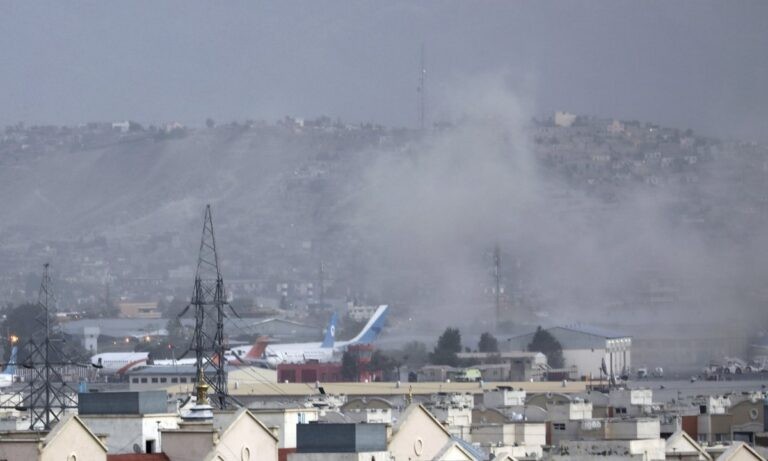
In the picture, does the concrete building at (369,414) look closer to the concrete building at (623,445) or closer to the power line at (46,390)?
the concrete building at (623,445)

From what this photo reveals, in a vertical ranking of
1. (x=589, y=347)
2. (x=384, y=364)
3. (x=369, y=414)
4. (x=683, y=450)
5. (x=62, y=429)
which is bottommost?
(x=683, y=450)

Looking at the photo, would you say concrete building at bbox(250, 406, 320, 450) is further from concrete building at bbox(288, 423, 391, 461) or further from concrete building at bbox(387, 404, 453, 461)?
concrete building at bbox(288, 423, 391, 461)

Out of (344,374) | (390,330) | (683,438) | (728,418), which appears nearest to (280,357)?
(344,374)

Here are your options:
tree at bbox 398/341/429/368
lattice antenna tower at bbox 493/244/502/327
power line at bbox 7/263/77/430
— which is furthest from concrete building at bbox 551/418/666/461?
lattice antenna tower at bbox 493/244/502/327

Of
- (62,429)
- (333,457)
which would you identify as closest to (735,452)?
(333,457)

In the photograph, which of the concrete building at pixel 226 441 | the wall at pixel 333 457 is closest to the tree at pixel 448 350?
the concrete building at pixel 226 441

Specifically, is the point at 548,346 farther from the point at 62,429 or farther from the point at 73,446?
the point at 62,429
